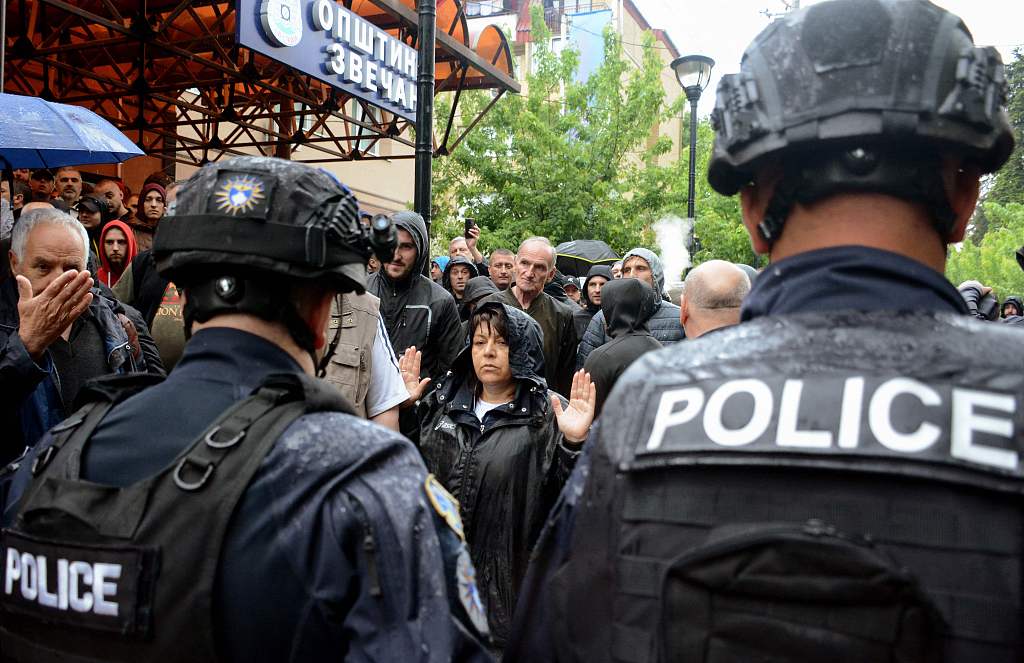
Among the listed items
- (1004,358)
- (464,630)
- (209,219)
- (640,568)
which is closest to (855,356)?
(1004,358)

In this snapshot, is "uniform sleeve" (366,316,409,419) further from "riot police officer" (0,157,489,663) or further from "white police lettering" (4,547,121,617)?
"white police lettering" (4,547,121,617)

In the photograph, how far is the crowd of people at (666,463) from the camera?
1.22 metres

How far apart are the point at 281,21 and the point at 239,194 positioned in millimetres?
7878

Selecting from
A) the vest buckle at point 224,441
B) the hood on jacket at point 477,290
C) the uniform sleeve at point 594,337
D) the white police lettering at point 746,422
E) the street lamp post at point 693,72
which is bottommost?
the uniform sleeve at point 594,337

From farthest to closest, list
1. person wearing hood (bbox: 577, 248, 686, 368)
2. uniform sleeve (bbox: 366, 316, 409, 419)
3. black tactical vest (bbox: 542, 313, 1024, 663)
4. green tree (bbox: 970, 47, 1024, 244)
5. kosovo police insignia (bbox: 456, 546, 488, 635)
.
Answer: green tree (bbox: 970, 47, 1024, 244) → person wearing hood (bbox: 577, 248, 686, 368) → uniform sleeve (bbox: 366, 316, 409, 419) → kosovo police insignia (bbox: 456, 546, 488, 635) → black tactical vest (bbox: 542, 313, 1024, 663)

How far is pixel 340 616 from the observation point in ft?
5.09

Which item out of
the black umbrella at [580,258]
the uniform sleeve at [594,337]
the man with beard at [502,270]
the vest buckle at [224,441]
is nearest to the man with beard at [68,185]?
the man with beard at [502,270]

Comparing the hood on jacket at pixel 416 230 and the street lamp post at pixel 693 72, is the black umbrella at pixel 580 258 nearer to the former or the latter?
the street lamp post at pixel 693 72

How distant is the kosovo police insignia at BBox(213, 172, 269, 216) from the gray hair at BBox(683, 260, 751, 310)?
9.28 feet

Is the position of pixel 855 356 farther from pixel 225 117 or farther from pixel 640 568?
pixel 225 117

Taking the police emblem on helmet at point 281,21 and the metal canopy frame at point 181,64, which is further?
the metal canopy frame at point 181,64

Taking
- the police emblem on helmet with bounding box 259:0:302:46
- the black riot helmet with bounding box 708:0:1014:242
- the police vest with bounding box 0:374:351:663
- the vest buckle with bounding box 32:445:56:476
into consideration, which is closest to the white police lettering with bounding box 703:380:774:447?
the black riot helmet with bounding box 708:0:1014:242

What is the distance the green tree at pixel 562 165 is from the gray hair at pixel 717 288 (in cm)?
1510

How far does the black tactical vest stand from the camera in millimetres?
1188
